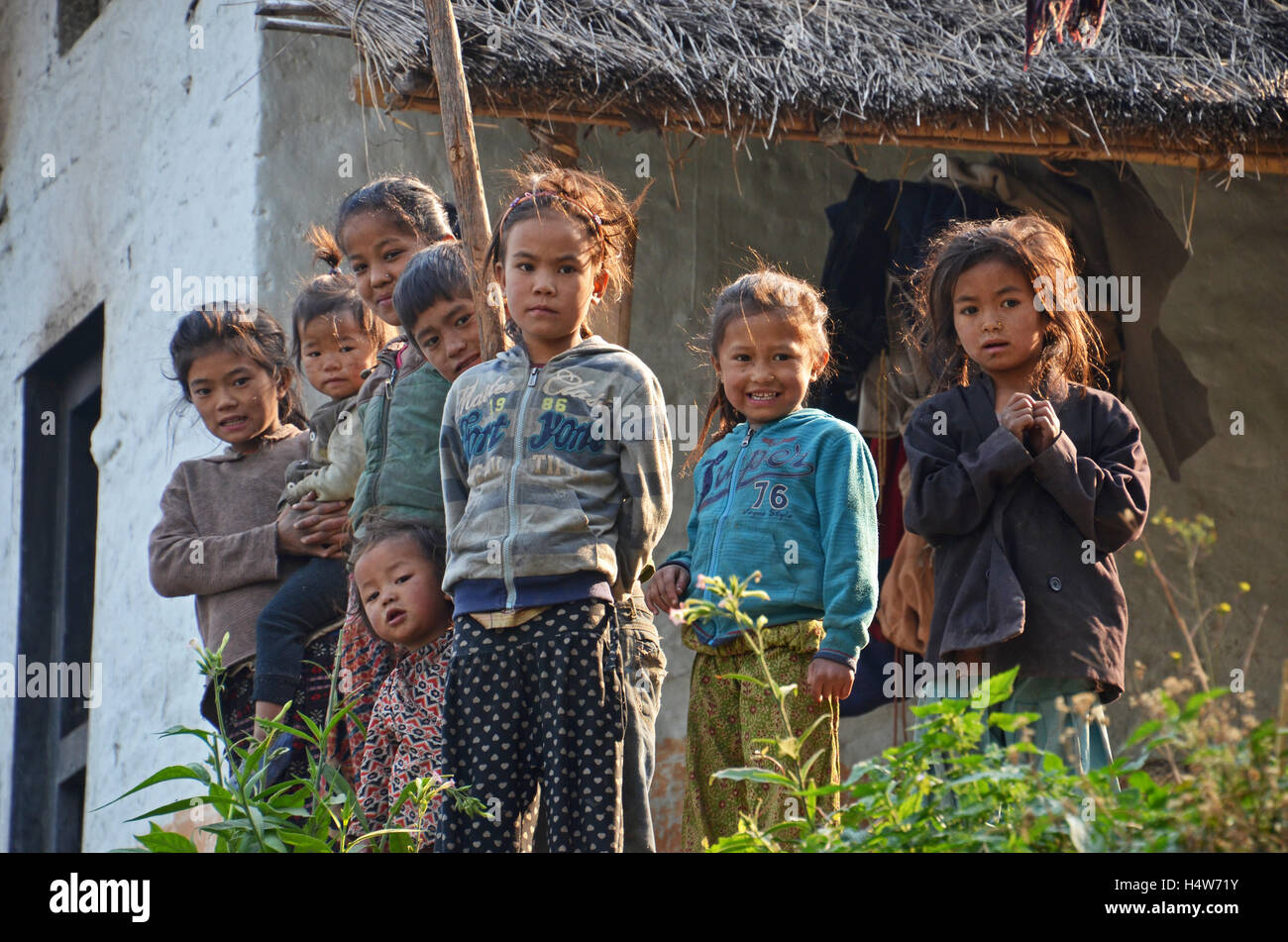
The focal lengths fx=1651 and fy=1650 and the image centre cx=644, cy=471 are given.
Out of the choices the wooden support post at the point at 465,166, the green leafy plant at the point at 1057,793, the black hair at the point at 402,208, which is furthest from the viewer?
the black hair at the point at 402,208

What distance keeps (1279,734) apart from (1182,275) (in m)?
4.88

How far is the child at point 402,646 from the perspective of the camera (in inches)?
135

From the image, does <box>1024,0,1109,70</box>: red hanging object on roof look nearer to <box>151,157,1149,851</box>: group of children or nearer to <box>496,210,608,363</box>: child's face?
<box>151,157,1149,851</box>: group of children

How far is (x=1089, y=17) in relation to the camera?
387 centimetres

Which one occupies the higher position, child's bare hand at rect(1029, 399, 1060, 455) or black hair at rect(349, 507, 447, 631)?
child's bare hand at rect(1029, 399, 1060, 455)

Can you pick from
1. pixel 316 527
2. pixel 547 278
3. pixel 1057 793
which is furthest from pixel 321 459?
pixel 1057 793

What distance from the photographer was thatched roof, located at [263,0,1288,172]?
14.6 feet

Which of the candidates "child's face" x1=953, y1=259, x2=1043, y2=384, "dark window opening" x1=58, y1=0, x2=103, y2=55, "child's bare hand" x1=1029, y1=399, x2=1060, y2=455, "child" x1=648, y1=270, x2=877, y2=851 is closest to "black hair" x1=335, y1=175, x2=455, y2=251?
"child" x1=648, y1=270, x2=877, y2=851

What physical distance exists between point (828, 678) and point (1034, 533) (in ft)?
1.82

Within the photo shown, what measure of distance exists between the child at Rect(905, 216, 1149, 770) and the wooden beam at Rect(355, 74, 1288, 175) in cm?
129

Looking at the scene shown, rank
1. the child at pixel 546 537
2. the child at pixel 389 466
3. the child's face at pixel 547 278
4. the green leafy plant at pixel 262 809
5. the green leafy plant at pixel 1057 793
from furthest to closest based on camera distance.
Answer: the child at pixel 389 466, the child's face at pixel 547 278, the child at pixel 546 537, the green leafy plant at pixel 262 809, the green leafy plant at pixel 1057 793

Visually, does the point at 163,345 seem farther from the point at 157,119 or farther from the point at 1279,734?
the point at 1279,734

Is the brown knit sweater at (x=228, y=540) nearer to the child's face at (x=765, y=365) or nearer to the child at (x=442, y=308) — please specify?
the child at (x=442, y=308)

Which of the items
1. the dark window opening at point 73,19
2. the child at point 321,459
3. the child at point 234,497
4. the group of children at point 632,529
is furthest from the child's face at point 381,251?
the dark window opening at point 73,19
